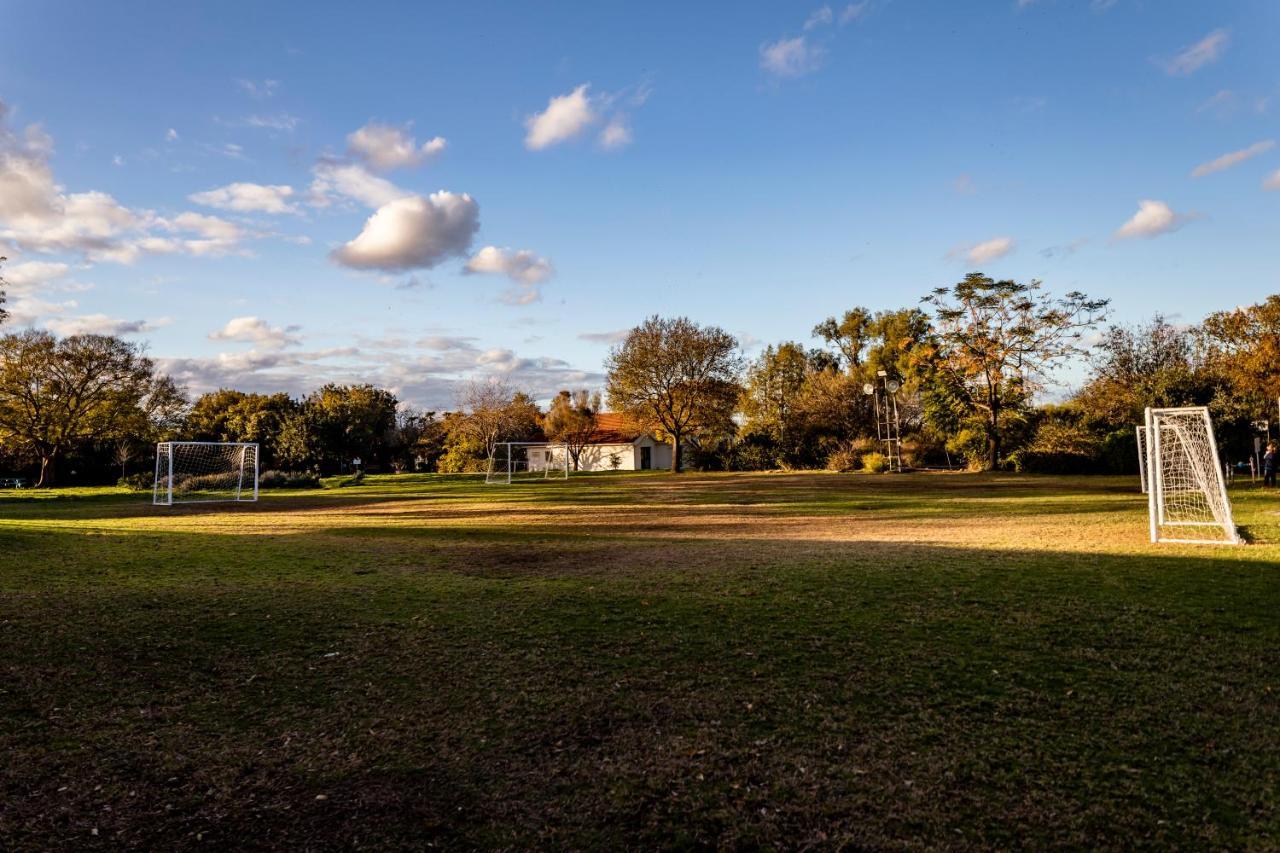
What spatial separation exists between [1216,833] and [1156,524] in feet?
32.8

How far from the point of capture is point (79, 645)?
5.89 m

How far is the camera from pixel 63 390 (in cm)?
3938

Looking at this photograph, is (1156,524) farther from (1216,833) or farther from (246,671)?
(246,671)

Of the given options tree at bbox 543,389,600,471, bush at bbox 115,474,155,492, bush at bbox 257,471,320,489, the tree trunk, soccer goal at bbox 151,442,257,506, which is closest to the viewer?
soccer goal at bbox 151,442,257,506

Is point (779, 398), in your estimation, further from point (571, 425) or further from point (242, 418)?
point (242, 418)

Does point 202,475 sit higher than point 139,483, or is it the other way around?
point 202,475

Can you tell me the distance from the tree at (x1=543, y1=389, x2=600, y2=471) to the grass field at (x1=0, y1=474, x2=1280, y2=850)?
161 feet

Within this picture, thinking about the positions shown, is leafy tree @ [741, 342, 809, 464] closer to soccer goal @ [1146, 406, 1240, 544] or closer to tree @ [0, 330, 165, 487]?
soccer goal @ [1146, 406, 1240, 544]

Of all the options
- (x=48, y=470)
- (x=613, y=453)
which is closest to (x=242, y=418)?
(x=48, y=470)

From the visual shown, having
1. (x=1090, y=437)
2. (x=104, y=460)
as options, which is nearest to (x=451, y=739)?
(x=1090, y=437)

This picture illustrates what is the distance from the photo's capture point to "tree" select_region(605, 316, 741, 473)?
46.5 meters

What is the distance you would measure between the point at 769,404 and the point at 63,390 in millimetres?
41449

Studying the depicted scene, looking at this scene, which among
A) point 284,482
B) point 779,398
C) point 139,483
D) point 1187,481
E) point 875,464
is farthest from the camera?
point 779,398

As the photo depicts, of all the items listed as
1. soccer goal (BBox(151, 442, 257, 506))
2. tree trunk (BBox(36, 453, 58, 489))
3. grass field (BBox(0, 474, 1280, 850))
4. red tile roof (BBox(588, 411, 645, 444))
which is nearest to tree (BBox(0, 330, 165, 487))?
tree trunk (BBox(36, 453, 58, 489))
